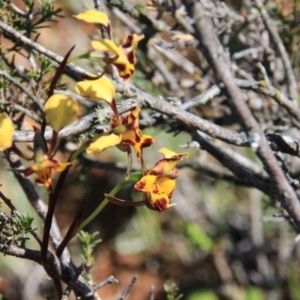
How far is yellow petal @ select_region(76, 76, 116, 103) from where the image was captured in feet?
2.77

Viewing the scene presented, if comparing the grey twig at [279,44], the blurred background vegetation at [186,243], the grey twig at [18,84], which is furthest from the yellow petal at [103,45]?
the blurred background vegetation at [186,243]

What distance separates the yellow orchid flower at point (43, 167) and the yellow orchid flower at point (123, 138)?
0.05 meters

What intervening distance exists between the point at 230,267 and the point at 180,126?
71.8 inches

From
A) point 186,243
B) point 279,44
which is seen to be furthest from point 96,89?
point 186,243

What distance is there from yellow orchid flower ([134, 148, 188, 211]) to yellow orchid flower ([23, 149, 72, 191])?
0.48ft

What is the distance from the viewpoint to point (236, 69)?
1.74 m

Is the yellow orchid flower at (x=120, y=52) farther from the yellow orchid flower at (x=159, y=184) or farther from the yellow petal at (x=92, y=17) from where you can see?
the yellow orchid flower at (x=159, y=184)

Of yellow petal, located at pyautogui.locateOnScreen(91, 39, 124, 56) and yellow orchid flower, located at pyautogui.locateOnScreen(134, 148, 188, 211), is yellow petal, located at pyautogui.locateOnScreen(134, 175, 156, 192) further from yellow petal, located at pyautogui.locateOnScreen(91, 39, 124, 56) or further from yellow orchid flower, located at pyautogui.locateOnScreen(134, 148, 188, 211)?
yellow petal, located at pyautogui.locateOnScreen(91, 39, 124, 56)

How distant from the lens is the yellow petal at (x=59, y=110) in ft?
2.57

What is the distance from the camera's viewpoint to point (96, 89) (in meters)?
0.85

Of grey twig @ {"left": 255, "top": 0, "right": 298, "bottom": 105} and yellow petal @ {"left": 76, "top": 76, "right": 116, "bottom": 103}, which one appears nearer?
yellow petal @ {"left": 76, "top": 76, "right": 116, "bottom": 103}

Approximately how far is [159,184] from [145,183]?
3cm

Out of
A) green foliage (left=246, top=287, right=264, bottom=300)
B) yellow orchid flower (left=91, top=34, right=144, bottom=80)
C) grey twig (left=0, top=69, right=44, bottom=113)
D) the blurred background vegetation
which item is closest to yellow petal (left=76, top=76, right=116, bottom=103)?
yellow orchid flower (left=91, top=34, right=144, bottom=80)

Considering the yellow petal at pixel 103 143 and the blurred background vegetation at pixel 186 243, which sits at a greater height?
the blurred background vegetation at pixel 186 243
